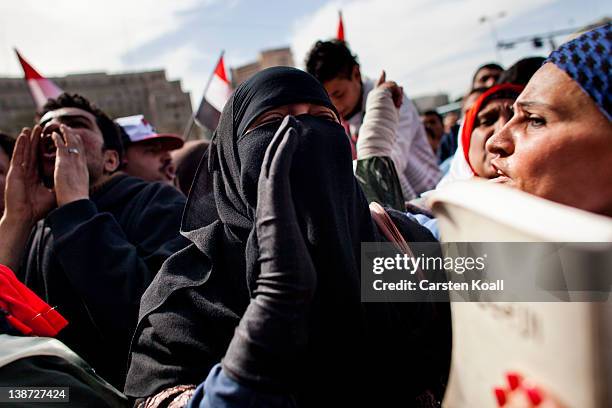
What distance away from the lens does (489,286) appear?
0.70 meters

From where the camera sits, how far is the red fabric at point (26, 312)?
137 cm

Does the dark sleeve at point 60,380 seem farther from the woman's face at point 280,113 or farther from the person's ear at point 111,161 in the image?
the person's ear at point 111,161

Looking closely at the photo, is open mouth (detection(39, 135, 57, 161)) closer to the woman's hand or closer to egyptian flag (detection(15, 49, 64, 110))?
the woman's hand

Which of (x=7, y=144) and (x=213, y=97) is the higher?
(x=213, y=97)

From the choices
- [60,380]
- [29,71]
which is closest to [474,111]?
[60,380]

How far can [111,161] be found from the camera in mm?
2268

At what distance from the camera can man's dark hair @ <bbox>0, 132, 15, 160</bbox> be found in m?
2.35

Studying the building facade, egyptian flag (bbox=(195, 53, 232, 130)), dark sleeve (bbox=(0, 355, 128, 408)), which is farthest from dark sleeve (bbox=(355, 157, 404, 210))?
the building facade

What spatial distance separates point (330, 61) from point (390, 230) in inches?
70.2

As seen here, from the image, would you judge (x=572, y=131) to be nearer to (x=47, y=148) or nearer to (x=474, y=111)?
(x=474, y=111)

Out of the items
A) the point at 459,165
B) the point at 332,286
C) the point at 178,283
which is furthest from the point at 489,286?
the point at 459,165

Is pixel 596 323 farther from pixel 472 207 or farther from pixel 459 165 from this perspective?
pixel 459 165

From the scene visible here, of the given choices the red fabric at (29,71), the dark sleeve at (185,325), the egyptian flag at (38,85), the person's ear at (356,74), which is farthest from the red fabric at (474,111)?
the red fabric at (29,71)

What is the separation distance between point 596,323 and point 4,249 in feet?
6.82
